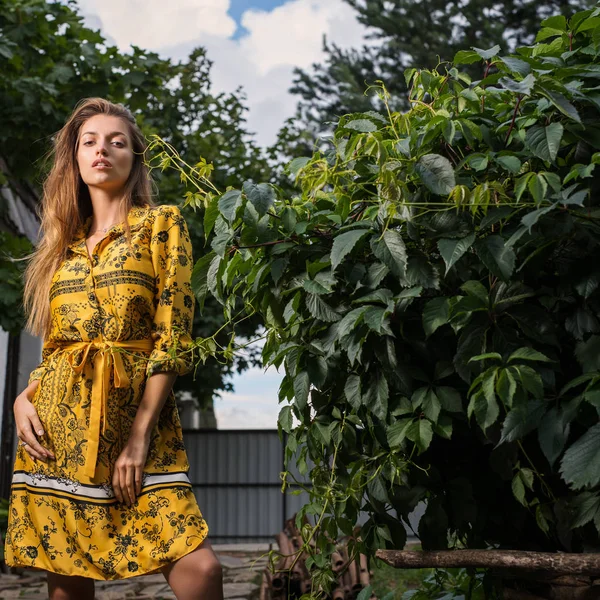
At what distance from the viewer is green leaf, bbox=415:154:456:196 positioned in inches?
47.5

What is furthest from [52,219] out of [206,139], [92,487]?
[206,139]

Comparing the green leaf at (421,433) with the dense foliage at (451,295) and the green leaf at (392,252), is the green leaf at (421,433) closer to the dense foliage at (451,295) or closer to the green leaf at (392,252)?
the dense foliage at (451,295)

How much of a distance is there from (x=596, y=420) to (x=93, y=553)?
1.13 meters

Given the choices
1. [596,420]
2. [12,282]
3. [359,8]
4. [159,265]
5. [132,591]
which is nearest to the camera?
[596,420]

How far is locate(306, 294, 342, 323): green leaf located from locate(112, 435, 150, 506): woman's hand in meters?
0.63

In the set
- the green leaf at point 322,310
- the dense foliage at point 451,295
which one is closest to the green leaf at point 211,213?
the dense foliage at point 451,295

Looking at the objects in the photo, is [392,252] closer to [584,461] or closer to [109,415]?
[584,461]

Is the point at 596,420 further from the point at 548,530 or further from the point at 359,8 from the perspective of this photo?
the point at 359,8

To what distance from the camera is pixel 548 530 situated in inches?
51.7

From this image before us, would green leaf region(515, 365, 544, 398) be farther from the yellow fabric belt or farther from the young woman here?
the yellow fabric belt

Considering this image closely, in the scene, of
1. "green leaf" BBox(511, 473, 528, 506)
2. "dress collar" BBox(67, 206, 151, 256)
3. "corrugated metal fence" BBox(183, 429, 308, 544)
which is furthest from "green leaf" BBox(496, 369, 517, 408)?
"corrugated metal fence" BBox(183, 429, 308, 544)

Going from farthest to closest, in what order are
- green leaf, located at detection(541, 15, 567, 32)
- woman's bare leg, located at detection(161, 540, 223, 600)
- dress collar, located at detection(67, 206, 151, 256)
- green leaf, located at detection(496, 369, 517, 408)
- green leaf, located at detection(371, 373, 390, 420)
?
1. dress collar, located at detection(67, 206, 151, 256)
2. woman's bare leg, located at detection(161, 540, 223, 600)
3. green leaf, located at detection(541, 15, 567, 32)
4. green leaf, located at detection(371, 373, 390, 420)
5. green leaf, located at detection(496, 369, 517, 408)

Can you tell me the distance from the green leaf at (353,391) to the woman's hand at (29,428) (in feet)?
2.76

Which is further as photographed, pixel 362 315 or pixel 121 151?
pixel 121 151
